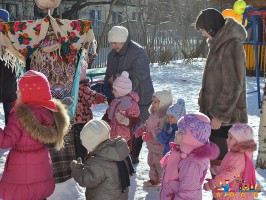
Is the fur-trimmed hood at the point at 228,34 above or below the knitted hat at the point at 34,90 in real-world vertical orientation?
above

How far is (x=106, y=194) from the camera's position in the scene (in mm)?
3426

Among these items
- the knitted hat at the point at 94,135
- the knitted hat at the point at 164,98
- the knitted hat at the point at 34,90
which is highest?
the knitted hat at the point at 34,90

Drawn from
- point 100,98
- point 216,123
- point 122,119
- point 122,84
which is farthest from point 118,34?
point 216,123

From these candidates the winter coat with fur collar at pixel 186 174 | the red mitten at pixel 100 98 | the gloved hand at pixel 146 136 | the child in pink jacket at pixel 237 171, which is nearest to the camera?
the winter coat with fur collar at pixel 186 174

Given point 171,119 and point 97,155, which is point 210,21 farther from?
point 97,155

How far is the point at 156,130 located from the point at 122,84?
68 centimetres

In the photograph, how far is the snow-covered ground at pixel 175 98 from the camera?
4.59 m

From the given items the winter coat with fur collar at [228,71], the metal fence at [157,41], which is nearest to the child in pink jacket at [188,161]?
the winter coat with fur collar at [228,71]

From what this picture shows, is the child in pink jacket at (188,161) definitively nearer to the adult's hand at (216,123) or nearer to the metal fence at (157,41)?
the adult's hand at (216,123)

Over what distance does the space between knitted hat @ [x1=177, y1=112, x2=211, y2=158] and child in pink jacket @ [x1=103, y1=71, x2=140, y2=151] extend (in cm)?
167

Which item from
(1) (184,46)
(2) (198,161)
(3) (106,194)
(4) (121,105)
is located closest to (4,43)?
(4) (121,105)

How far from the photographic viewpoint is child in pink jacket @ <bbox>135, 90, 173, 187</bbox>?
4641 mm

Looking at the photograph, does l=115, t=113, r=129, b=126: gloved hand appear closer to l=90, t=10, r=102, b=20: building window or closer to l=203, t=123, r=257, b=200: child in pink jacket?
l=203, t=123, r=257, b=200: child in pink jacket

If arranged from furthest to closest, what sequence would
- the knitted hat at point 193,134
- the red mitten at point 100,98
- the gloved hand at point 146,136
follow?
the red mitten at point 100,98
the gloved hand at point 146,136
the knitted hat at point 193,134
